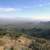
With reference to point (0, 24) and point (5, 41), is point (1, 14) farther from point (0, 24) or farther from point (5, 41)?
point (5, 41)

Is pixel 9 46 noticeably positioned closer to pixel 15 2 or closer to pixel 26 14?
pixel 26 14

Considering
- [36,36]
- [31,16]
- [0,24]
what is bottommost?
[36,36]

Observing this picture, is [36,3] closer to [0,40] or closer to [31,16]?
[31,16]

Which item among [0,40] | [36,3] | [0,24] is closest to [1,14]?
[0,24]

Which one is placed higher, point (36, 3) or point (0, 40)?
point (36, 3)

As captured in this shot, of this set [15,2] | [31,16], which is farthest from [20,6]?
[31,16]

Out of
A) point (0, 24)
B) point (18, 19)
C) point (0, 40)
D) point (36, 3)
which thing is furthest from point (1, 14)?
point (36, 3)

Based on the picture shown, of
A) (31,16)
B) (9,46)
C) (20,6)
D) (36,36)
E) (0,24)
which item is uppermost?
(20,6)

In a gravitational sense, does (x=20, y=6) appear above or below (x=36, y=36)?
above
